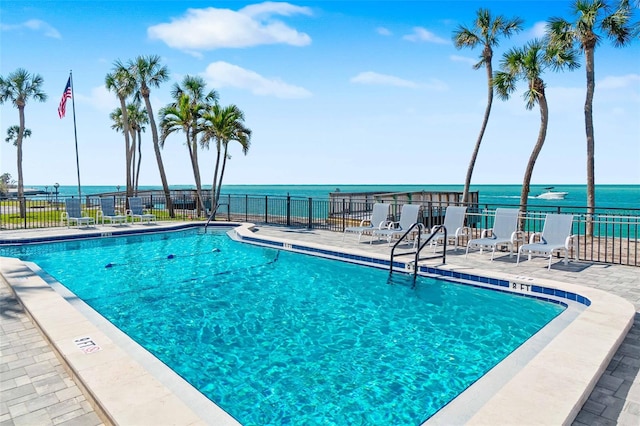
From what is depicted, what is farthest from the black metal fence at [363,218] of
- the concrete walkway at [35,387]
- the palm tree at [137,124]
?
the palm tree at [137,124]

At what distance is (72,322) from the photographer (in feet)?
13.2

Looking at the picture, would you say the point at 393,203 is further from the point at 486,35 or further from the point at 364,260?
the point at 486,35

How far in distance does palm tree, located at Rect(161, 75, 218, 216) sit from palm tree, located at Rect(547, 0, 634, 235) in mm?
14680

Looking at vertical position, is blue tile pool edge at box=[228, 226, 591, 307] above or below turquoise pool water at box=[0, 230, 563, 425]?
above

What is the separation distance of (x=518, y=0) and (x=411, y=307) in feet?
43.5

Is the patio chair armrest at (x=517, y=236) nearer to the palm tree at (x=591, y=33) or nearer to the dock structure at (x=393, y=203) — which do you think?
the dock structure at (x=393, y=203)

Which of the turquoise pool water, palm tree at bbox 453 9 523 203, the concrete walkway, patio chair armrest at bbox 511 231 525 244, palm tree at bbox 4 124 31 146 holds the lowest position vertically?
the turquoise pool water

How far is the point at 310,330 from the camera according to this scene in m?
4.74

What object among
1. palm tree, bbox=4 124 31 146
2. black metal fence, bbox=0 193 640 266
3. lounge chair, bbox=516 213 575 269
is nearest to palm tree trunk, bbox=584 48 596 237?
black metal fence, bbox=0 193 640 266

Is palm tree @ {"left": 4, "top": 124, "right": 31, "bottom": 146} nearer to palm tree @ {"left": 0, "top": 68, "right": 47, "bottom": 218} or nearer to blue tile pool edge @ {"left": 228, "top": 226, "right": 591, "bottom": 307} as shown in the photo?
palm tree @ {"left": 0, "top": 68, "right": 47, "bottom": 218}

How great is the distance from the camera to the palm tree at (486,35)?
625 inches

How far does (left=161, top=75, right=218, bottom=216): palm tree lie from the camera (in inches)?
727

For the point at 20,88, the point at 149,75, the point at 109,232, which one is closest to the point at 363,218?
the point at 109,232

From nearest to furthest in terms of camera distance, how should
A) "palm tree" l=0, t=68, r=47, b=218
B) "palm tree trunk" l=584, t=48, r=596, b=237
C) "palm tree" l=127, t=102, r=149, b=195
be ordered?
1. "palm tree trunk" l=584, t=48, r=596, b=237
2. "palm tree" l=0, t=68, r=47, b=218
3. "palm tree" l=127, t=102, r=149, b=195
